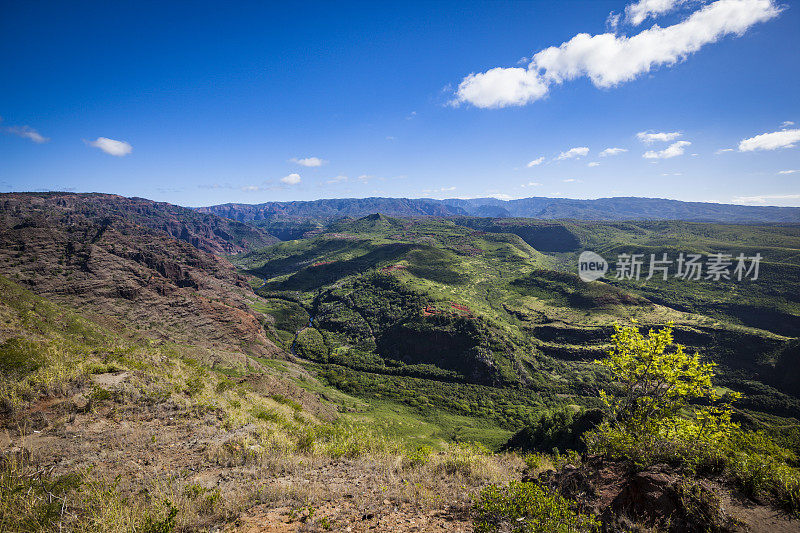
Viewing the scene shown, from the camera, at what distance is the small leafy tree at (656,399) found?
11.4m

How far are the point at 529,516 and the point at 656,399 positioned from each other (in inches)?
450

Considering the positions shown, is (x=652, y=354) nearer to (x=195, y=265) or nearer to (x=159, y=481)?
(x=159, y=481)

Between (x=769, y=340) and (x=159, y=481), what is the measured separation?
606 ft

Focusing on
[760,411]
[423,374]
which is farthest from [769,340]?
[423,374]

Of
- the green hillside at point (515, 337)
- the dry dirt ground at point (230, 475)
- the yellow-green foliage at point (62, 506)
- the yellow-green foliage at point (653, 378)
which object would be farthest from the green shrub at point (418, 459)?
the green hillside at point (515, 337)

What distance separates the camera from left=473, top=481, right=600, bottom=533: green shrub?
22.2 feet

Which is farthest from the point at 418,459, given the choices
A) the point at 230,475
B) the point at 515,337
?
the point at 515,337

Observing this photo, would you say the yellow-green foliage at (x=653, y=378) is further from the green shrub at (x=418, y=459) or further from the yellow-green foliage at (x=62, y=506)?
the yellow-green foliage at (x=62, y=506)

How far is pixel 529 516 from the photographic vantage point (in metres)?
7.29

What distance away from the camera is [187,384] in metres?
19.8

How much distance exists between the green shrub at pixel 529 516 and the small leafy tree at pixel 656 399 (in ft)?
16.3

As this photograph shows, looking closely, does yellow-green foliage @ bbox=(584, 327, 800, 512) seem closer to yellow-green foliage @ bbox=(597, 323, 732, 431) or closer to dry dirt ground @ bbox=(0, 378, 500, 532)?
yellow-green foliage @ bbox=(597, 323, 732, 431)

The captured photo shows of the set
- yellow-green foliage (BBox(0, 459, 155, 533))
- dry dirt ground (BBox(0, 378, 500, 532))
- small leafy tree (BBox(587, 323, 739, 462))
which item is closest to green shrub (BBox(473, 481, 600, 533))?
dry dirt ground (BBox(0, 378, 500, 532))

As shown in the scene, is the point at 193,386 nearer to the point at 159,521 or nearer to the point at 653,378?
the point at 159,521
